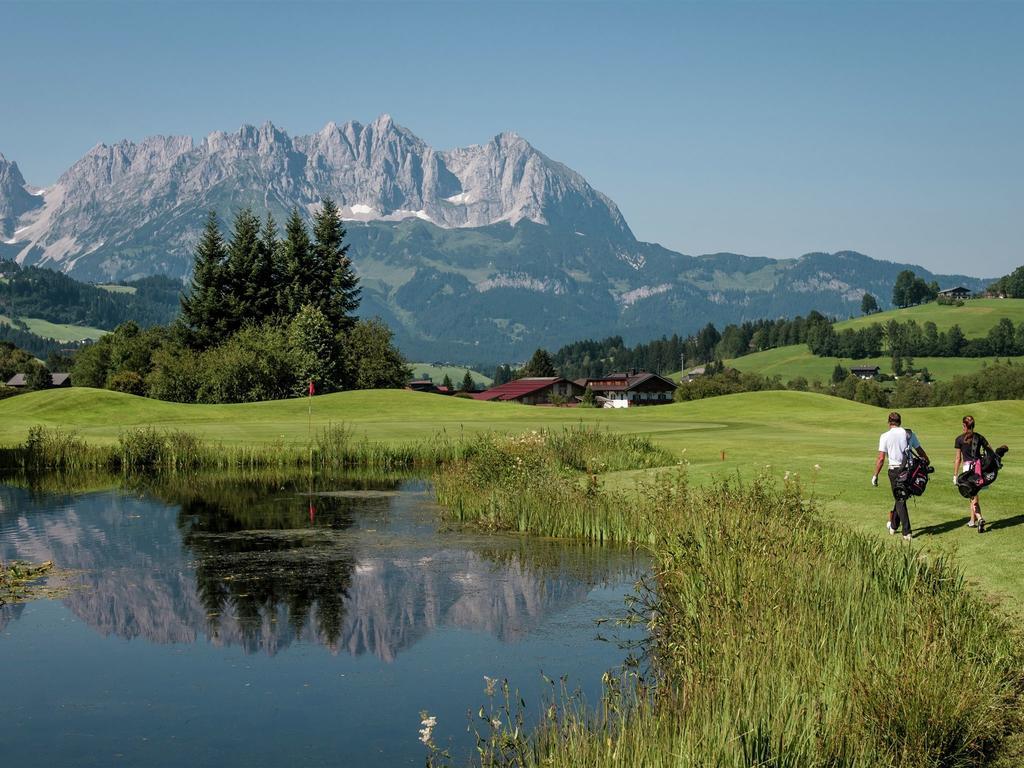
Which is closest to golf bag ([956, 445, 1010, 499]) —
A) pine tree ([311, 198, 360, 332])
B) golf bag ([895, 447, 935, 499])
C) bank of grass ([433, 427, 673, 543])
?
golf bag ([895, 447, 935, 499])

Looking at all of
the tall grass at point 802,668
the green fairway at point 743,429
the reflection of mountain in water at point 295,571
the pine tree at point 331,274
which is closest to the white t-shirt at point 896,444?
the green fairway at point 743,429

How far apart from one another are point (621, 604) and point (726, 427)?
46682 millimetres

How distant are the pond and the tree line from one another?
214 feet

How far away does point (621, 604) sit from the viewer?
22.2 m

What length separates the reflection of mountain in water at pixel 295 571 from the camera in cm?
2080

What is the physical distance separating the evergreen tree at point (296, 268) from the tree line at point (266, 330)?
0.36 ft

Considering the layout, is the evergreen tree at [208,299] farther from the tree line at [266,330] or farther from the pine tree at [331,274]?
the pine tree at [331,274]

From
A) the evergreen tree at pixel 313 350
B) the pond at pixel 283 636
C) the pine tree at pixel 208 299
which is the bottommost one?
the pond at pixel 283 636

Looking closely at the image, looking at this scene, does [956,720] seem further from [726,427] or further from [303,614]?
[726,427]

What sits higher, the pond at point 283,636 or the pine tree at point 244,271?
the pine tree at point 244,271

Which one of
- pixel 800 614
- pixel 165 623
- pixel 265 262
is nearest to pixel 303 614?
pixel 165 623

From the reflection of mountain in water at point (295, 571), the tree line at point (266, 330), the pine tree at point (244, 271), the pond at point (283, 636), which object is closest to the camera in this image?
the pond at point (283, 636)

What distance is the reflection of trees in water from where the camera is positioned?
2139 centimetres

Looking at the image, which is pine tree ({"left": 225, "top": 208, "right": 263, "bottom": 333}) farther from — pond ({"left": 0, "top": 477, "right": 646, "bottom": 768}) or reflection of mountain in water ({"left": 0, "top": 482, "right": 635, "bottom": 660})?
pond ({"left": 0, "top": 477, "right": 646, "bottom": 768})
